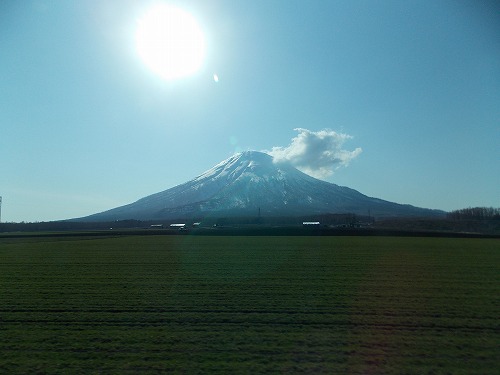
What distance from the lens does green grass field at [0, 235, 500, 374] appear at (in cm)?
665

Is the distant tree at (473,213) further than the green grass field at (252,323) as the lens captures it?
Yes

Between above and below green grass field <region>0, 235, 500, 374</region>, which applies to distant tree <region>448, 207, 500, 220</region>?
above

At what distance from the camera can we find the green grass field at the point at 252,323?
6652mm

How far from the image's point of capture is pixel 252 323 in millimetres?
8867

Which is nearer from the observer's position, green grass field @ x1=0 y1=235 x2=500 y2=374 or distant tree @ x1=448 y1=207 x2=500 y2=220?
green grass field @ x1=0 y1=235 x2=500 y2=374

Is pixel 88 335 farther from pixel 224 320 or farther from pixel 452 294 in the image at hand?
pixel 452 294

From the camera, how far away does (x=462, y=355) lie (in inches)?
270

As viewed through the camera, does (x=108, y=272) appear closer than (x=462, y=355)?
No

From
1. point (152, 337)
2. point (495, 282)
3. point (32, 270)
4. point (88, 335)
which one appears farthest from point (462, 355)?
point (32, 270)

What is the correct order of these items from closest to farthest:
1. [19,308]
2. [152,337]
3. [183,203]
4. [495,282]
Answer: [152,337], [19,308], [495,282], [183,203]

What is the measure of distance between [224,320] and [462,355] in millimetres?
4667

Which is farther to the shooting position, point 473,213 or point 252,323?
point 473,213

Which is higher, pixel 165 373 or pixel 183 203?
pixel 183 203

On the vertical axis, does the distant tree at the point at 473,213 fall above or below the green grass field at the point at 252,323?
above
